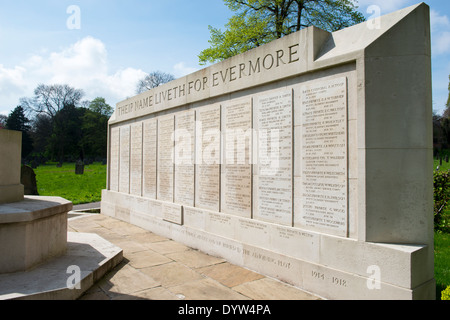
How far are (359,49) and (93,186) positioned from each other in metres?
17.4

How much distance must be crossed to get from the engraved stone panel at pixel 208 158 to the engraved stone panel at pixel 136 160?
121 inches

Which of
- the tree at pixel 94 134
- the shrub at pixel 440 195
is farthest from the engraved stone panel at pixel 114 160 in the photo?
the tree at pixel 94 134

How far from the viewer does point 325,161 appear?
429cm

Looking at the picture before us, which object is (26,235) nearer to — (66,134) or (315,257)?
(315,257)

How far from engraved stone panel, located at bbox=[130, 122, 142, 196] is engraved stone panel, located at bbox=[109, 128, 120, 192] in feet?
3.79

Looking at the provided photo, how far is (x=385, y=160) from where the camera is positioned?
380 centimetres

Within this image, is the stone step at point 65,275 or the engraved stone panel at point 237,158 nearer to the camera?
the stone step at point 65,275

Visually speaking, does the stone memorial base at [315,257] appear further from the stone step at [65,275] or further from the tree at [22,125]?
the tree at [22,125]

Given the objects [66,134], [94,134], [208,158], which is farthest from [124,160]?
[66,134]

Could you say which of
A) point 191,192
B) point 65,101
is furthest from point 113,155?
point 65,101

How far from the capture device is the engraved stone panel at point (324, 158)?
4102mm

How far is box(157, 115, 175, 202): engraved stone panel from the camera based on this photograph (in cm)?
761

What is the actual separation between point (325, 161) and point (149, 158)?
18.4 feet

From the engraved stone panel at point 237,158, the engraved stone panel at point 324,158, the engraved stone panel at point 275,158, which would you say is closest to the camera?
the engraved stone panel at point 324,158
